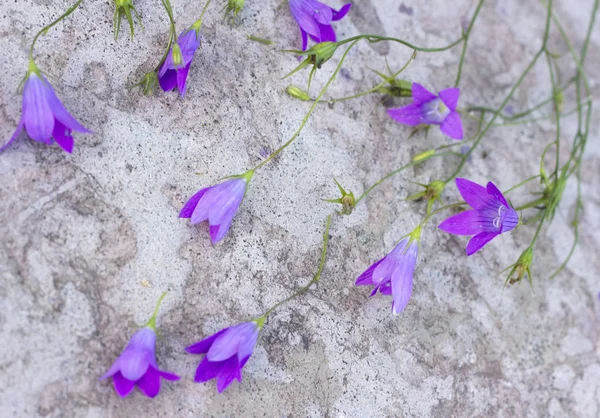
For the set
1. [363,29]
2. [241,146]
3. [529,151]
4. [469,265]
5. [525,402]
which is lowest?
[525,402]

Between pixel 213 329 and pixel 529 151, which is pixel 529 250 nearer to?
pixel 529 151

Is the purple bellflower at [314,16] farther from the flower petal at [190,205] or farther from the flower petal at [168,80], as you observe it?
the flower petal at [190,205]

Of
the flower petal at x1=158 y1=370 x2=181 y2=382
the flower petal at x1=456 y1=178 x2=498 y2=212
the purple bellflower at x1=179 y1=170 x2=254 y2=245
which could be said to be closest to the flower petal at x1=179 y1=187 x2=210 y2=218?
the purple bellflower at x1=179 y1=170 x2=254 y2=245

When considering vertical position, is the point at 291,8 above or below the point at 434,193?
above

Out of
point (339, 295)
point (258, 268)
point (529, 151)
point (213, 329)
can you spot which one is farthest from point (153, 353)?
point (529, 151)

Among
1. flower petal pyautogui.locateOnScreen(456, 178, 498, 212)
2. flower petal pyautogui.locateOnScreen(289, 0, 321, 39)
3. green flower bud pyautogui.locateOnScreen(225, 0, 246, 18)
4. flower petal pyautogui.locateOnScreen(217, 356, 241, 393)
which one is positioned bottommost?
flower petal pyautogui.locateOnScreen(217, 356, 241, 393)

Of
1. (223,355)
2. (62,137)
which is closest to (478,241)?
(223,355)

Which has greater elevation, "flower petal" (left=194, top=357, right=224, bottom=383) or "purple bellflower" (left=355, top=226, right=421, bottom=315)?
"purple bellflower" (left=355, top=226, right=421, bottom=315)

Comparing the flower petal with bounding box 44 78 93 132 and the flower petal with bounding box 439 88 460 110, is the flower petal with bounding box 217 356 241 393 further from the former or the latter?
the flower petal with bounding box 439 88 460 110
